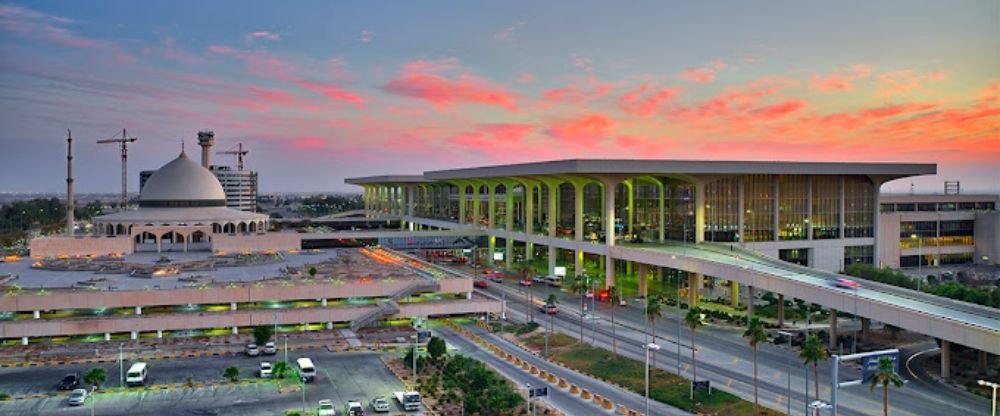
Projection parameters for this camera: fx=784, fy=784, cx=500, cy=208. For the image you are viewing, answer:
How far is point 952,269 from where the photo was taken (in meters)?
115

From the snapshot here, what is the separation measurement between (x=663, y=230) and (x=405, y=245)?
54.9m

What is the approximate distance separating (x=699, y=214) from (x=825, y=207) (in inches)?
788

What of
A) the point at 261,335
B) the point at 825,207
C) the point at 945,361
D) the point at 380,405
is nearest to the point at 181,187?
the point at 261,335

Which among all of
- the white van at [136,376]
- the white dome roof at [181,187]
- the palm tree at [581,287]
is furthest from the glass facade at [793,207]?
the white dome roof at [181,187]

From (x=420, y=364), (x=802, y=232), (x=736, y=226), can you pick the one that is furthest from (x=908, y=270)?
(x=420, y=364)

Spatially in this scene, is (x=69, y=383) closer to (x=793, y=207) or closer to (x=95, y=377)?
(x=95, y=377)

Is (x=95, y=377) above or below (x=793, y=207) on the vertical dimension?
below

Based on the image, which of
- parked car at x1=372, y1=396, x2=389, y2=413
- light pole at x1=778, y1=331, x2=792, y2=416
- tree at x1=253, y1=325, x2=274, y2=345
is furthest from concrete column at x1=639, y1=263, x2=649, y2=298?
parked car at x1=372, y1=396, x2=389, y2=413

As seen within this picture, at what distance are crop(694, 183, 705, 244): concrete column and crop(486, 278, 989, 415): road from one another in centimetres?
2216

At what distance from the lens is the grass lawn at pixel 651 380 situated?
4547cm

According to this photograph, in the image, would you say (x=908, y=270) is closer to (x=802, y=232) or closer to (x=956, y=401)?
(x=802, y=232)

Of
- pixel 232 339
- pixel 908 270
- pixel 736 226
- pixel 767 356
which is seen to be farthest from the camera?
pixel 908 270

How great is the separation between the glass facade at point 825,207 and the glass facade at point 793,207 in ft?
4.40

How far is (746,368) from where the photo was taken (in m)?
54.7
